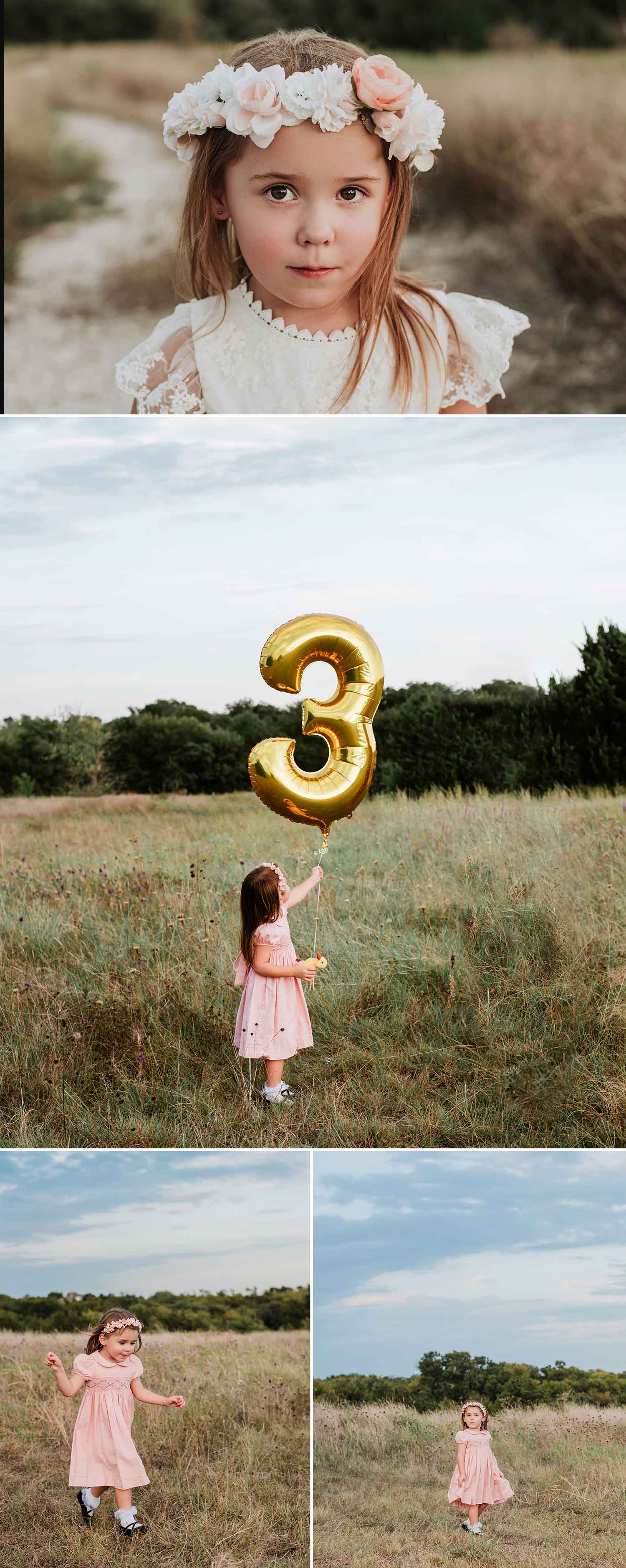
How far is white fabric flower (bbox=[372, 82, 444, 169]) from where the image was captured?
4562mm

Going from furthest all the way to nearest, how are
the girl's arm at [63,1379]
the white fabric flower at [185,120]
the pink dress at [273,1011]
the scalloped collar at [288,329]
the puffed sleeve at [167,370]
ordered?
the puffed sleeve at [167,370] < the scalloped collar at [288,329] < the white fabric flower at [185,120] < the pink dress at [273,1011] < the girl's arm at [63,1379]

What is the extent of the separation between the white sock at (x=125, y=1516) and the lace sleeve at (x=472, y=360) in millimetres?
4048

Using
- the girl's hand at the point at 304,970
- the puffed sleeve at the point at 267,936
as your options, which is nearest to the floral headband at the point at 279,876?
the puffed sleeve at the point at 267,936

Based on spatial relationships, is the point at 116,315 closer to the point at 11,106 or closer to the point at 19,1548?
the point at 11,106

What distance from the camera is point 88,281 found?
5.33m

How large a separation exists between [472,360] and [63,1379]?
3931 millimetres

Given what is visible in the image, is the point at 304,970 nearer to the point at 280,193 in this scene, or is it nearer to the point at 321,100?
the point at 280,193

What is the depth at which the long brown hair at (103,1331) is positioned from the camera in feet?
12.8

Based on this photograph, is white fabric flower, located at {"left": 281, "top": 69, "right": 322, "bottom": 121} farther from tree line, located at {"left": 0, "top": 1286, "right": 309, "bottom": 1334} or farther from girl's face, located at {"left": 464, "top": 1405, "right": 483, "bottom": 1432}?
girl's face, located at {"left": 464, "top": 1405, "right": 483, "bottom": 1432}

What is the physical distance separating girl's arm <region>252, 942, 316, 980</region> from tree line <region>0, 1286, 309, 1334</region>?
1.08 meters

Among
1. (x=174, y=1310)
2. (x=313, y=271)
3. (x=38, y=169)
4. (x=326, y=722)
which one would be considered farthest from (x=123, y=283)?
(x=174, y=1310)

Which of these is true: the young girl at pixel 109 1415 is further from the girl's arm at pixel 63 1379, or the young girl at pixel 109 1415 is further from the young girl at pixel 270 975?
the young girl at pixel 270 975

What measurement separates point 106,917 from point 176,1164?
1.27m

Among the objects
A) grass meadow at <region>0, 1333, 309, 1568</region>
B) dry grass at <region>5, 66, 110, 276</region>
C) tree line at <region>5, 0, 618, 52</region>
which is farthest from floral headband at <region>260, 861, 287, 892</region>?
tree line at <region>5, 0, 618, 52</region>
